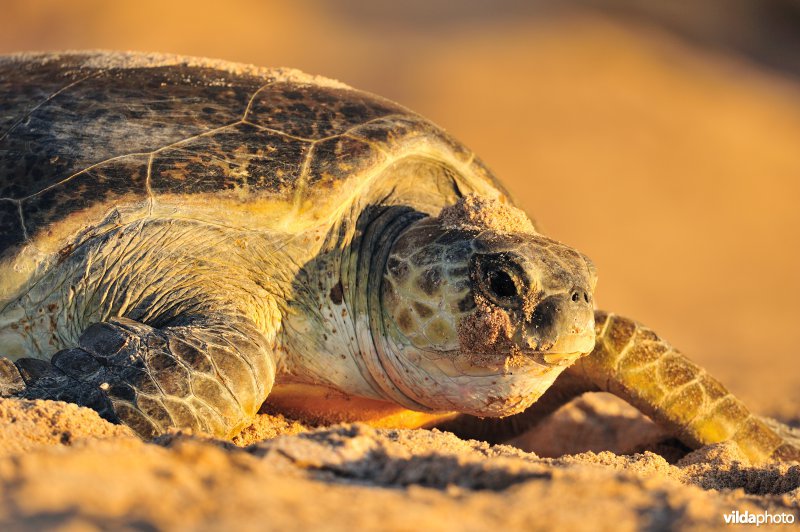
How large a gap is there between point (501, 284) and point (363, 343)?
712 millimetres

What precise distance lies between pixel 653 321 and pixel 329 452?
6.80 m

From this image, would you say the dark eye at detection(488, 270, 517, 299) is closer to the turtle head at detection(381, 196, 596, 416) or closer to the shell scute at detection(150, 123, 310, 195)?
the turtle head at detection(381, 196, 596, 416)

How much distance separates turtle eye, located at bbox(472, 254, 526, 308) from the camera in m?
3.05

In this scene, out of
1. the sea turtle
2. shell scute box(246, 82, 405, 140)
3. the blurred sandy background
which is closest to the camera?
the sea turtle

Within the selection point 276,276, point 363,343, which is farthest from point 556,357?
point 276,276

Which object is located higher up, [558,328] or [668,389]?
[558,328]

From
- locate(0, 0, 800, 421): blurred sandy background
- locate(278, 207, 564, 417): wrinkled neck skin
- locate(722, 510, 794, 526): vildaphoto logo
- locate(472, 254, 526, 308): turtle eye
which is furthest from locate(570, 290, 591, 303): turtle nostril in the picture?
locate(0, 0, 800, 421): blurred sandy background

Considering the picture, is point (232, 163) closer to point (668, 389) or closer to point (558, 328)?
point (558, 328)

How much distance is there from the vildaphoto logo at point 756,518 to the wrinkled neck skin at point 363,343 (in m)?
1.21

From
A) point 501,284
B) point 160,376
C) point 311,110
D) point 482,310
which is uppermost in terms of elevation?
point 311,110

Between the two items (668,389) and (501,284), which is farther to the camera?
(668,389)

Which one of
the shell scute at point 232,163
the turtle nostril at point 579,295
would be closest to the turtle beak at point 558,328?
the turtle nostril at point 579,295

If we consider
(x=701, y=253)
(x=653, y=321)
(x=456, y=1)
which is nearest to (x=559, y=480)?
(x=653, y=321)

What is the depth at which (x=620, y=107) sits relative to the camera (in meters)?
14.5
